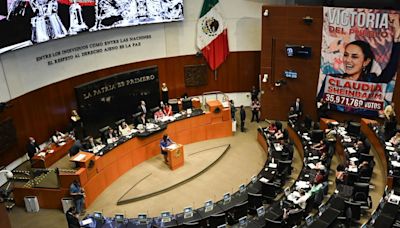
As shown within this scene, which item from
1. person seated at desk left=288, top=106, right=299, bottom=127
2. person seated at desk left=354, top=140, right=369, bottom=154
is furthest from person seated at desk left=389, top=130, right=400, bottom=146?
person seated at desk left=288, top=106, right=299, bottom=127

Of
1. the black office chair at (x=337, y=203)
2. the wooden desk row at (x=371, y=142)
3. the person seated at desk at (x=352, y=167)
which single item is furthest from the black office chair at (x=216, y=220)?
the wooden desk row at (x=371, y=142)

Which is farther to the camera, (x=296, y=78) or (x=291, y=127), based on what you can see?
(x=296, y=78)

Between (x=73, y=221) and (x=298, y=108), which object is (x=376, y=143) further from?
(x=73, y=221)

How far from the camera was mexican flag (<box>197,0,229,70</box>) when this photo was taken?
22078 millimetres

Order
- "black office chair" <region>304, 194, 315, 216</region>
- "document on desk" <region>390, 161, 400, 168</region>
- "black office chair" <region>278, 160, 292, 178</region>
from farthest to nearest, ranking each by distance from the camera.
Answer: "black office chair" <region>278, 160, 292, 178</region> < "document on desk" <region>390, 161, 400, 168</region> < "black office chair" <region>304, 194, 315, 216</region>

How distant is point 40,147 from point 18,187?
3.39 meters

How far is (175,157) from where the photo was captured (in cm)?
1742

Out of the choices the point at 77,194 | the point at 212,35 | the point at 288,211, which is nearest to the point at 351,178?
the point at 288,211

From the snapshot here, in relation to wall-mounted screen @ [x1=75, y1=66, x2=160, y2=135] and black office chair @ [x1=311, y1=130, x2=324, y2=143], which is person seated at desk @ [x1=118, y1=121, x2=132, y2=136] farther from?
black office chair @ [x1=311, y1=130, x2=324, y2=143]

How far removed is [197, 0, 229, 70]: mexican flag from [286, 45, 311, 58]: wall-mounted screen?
13.3 ft

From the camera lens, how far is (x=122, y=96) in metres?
20.4

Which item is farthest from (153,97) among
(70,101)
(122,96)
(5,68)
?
(5,68)

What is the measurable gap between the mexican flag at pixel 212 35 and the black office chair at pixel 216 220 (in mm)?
12490

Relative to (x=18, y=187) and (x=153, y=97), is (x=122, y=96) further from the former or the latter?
(x=18, y=187)
